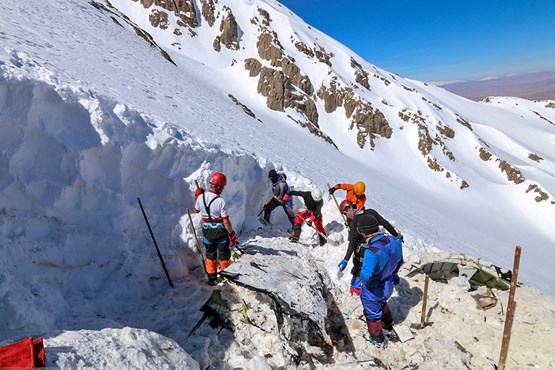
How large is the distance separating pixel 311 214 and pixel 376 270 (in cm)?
400

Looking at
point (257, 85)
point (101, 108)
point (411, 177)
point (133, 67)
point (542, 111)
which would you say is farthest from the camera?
point (542, 111)

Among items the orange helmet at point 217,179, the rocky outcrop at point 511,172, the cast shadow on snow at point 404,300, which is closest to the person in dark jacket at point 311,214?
the cast shadow on snow at point 404,300

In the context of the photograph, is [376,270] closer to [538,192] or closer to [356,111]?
[538,192]

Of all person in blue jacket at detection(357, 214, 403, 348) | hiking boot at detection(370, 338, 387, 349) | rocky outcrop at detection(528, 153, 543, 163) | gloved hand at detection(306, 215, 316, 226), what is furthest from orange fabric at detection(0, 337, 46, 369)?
rocky outcrop at detection(528, 153, 543, 163)

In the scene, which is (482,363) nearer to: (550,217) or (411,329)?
(411,329)

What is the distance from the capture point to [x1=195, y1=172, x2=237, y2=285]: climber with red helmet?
6316mm

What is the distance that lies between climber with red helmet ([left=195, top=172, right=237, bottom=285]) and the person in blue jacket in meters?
2.50

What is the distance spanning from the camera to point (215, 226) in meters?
6.39

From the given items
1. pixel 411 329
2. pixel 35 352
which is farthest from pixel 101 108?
pixel 411 329

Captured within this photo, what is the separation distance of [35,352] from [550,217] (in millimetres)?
52400

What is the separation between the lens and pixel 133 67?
507 inches

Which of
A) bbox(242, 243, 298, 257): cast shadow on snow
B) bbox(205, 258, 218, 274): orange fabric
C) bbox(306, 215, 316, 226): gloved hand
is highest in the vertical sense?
bbox(306, 215, 316, 226): gloved hand

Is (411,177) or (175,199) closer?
(175,199)

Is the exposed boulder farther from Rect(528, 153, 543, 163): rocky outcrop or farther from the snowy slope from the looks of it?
Rect(528, 153, 543, 163): rocky outcrop
